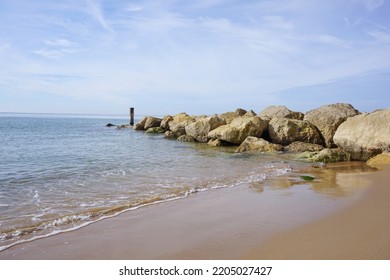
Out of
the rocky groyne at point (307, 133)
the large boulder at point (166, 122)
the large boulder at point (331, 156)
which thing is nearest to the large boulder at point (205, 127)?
the rocky groyne at point (307, 133)

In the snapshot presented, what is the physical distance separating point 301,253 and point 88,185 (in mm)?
6415

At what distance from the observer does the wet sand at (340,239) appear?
407cm

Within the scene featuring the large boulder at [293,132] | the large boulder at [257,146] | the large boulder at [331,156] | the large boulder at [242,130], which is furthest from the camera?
the large boulder at [242,130]

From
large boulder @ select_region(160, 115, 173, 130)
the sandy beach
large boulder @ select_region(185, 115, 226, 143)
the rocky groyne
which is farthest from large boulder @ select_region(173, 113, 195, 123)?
the sandy beach

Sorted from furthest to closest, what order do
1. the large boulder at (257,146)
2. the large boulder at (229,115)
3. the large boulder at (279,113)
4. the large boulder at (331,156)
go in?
the large boulder at (229,115)
the large boulder at (279,113)
the large boulder at (257,146)
the large boulder at (331,156)

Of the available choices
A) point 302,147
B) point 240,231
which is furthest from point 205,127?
point 240,231

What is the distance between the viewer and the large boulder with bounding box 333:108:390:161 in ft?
41.4

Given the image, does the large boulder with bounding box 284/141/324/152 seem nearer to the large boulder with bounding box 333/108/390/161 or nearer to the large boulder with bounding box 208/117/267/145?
the large boulder with bounding box 208/117/267/145

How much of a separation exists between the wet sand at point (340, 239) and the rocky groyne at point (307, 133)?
749cm

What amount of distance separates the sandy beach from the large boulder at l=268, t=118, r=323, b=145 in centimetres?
1025

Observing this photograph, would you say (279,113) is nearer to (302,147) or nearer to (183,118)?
(302,147)

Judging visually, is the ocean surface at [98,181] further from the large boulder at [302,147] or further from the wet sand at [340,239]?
the large boulder at [302,147]

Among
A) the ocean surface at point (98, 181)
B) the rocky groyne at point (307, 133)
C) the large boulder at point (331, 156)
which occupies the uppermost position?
the rocky groyne at point (307, 133)

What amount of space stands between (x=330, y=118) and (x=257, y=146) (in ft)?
14.5
